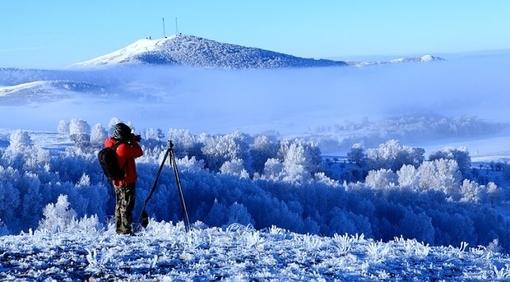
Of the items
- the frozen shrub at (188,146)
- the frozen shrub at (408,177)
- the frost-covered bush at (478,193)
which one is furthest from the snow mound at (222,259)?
the frozen shrub at (188,146)

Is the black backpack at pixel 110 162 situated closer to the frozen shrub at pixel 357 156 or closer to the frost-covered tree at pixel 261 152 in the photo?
the frost-covered tree at pixel 261 152

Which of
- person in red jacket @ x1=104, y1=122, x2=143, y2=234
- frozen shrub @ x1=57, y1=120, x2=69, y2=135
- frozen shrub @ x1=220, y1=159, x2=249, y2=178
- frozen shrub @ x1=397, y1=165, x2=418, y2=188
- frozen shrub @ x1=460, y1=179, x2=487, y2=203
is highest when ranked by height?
person in red jacket @ x1=104, y1=122, x2=143, y2=234

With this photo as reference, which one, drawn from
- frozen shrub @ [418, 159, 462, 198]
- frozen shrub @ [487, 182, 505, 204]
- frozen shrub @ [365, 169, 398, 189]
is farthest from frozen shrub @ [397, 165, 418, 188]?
frozen shrub @ [487, 182, 505, 204]

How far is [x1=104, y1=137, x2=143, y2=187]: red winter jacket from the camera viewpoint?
13.6 m

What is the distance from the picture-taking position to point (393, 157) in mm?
139500

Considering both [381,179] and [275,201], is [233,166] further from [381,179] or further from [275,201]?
[275,201]

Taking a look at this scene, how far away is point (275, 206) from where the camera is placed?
80.0 meters

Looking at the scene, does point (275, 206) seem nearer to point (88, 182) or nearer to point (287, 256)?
point (88, 182)

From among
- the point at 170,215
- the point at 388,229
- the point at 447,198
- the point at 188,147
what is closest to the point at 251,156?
the point at 188,147

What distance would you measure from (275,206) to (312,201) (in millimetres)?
11232

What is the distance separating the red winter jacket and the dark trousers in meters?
0.13

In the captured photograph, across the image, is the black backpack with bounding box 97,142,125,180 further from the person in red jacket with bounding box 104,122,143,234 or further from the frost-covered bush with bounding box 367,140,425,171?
the frost-covered bush with bounding box 367,140,425,171

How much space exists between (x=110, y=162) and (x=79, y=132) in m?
124

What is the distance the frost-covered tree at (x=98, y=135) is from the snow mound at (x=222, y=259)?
11581 cm
